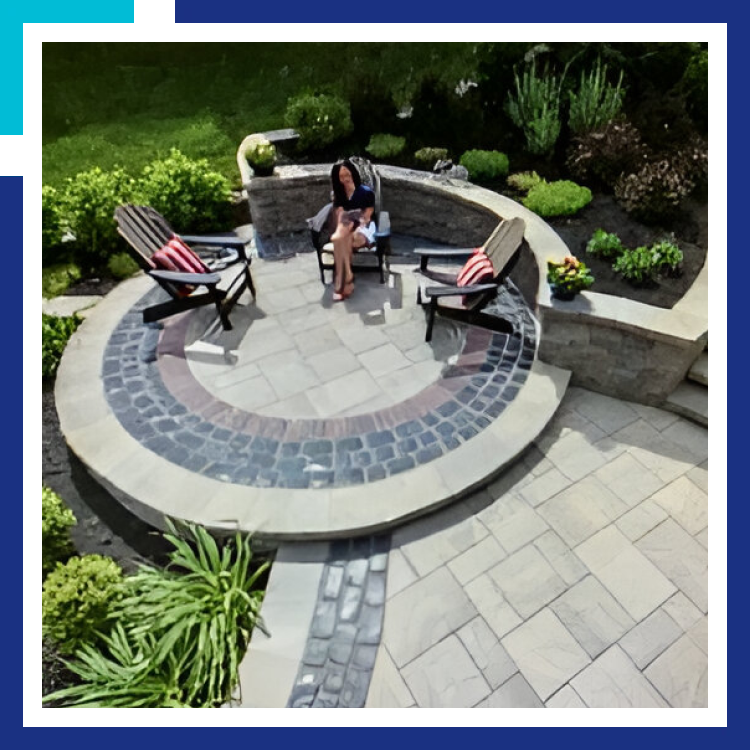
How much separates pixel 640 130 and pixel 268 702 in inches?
332

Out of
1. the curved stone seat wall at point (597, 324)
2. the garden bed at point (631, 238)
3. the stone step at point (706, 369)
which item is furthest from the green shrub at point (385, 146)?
the stone step at point (706, 369)

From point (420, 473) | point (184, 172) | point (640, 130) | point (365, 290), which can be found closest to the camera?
point (420, 473)

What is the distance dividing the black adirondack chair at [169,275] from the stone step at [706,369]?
4.62 meters

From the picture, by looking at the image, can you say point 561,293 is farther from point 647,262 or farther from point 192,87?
point 192,87

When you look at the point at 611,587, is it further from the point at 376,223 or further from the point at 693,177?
the point at 693,177

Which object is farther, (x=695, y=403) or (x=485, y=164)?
(x=485, y=164)

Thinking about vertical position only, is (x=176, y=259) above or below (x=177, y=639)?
above

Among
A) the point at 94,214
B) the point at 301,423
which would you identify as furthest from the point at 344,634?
the point at 94,214

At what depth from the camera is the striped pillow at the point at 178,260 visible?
18.6 feet

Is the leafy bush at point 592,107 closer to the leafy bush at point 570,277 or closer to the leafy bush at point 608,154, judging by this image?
the leafy bush at point 608,154

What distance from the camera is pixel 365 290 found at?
6.66m

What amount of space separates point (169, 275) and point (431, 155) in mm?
4308

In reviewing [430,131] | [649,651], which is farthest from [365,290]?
[649,651]

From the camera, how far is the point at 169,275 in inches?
218
